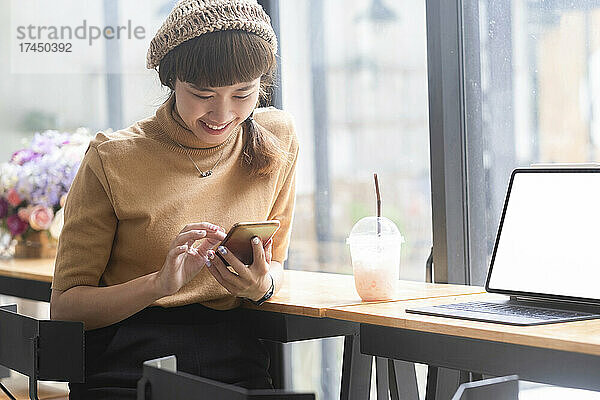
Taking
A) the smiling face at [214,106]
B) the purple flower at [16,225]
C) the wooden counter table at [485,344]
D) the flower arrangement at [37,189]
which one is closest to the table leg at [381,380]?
the wooden counter table at [485,344]

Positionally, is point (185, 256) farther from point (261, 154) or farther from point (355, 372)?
point (355, 372)

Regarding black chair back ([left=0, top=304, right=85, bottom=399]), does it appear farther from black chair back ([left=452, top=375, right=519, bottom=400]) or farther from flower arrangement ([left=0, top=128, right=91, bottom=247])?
flower arrangement ([left=0, top=128, right=91, bottom=247])

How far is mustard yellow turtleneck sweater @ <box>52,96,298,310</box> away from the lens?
181 centimetres

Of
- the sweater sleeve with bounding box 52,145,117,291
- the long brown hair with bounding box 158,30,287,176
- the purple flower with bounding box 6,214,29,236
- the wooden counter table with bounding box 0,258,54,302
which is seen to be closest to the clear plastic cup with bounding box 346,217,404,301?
the long brown hair with bounding box 158,30,287,176

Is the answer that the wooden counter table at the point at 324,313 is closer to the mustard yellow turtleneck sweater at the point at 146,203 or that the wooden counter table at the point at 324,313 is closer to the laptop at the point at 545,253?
the mustard yellow turtleneck sweater at the point at 146,203

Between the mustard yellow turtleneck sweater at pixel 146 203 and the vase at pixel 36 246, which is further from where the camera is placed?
the vase at pixel 36 246

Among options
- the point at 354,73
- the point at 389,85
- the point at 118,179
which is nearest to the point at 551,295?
the point at 118,179

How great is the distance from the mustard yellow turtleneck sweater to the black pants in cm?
4

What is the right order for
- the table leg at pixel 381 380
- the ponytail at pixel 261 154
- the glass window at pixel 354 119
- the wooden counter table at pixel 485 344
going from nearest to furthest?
the wooden counter table at pixel 485 344 < the ponytail at pixel 261 154 < the table leg at pixel 381 380 < the glass window at pixel 354 119

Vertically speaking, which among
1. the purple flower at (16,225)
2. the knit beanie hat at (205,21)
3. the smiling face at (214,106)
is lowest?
the purple flower at (16,225)

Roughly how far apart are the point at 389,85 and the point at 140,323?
1.02m

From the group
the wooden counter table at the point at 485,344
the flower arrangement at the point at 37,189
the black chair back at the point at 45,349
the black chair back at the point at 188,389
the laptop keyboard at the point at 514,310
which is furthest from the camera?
the flower arrangement at the point at 37,189

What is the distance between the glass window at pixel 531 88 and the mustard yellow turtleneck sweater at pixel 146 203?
0.60 meters

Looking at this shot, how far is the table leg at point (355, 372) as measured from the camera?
2.03 m
